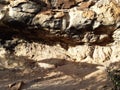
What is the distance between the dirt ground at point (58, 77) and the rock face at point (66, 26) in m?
0.50

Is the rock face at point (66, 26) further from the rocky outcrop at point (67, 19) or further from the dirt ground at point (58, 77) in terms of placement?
the dirt ground at point (58, 77)

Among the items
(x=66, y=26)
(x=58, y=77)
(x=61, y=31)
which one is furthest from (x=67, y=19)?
(x=58, y=77)

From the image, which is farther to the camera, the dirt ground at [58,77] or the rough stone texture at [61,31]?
the rough stone texture at [61,31]

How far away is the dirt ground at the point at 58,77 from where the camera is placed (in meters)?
8.49

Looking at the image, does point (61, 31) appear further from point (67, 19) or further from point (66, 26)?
point (67, 19)

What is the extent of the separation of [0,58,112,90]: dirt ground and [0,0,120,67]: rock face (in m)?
0.50

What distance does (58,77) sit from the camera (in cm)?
918

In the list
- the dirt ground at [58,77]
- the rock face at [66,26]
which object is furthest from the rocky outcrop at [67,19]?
the dirt ground at [58,77]

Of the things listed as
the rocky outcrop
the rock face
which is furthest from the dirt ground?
the rocky outcrop

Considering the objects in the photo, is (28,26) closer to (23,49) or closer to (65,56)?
(23,49)

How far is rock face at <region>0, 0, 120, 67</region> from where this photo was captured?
9.81m

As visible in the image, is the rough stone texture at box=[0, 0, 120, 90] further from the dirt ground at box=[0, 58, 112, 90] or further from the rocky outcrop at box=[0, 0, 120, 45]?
the dirt ground at box=[0, 58, 112, 90]

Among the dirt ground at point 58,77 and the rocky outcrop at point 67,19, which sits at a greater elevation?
the rocky outcrop at point 67,19

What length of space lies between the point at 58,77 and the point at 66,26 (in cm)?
178
